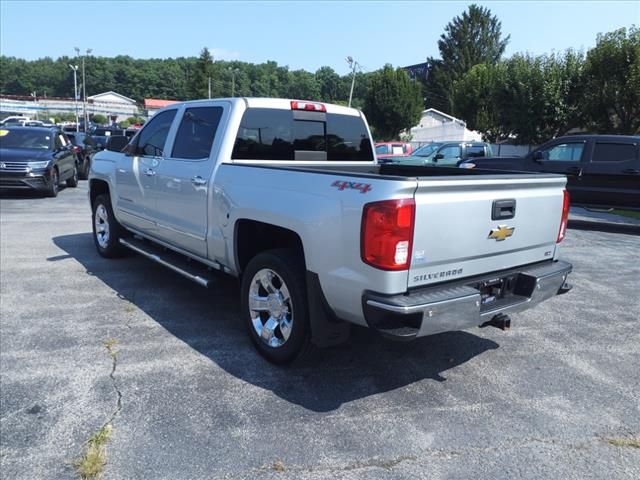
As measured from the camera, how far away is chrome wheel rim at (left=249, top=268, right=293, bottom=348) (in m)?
3.74

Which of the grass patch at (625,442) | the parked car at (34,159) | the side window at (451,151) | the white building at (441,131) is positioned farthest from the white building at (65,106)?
the grass patch at (625,442)

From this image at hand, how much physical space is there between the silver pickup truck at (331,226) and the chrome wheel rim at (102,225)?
156cm

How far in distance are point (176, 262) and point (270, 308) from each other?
160 cm

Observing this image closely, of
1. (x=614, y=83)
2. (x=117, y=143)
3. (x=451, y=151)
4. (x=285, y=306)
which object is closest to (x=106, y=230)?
(x=117, y=143)

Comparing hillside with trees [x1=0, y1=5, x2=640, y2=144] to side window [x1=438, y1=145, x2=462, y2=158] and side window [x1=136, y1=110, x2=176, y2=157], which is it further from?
side window [x1=136, y1=110, x2=176, y2=157]

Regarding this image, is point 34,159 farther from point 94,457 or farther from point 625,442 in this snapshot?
point 625,442

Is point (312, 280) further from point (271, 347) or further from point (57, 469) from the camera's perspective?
point (57, 469)

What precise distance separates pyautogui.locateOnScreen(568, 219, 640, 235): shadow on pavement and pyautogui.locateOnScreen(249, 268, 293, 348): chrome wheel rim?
8680 millimetres

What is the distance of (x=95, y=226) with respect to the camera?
715cm

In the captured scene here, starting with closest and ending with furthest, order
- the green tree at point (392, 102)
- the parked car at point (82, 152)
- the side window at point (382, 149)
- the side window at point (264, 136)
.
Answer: the side window at point (264, 136)
the parked car at point (82, 152)
the side window at point (382, 149)
the green tree at point (392, 102)

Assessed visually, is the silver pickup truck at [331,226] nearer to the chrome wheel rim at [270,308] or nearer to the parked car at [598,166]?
the chrome wheel rim at [270,308]

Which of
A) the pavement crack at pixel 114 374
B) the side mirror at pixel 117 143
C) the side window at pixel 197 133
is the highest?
the side window at pixel 197 133

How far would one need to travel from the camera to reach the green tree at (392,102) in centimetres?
4716

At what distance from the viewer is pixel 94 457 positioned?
2752 mm
